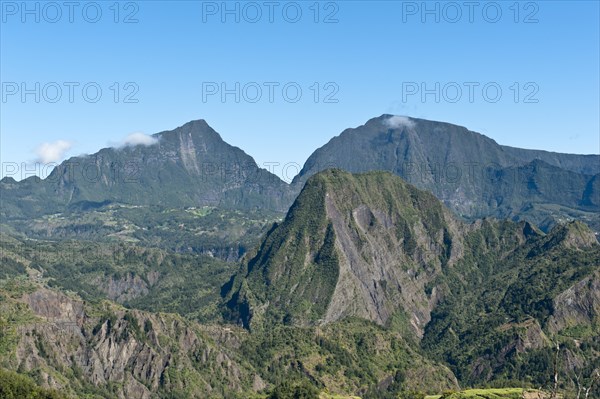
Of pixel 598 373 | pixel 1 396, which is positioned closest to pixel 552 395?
pixel 598 373

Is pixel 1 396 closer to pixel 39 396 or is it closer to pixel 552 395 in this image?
pixel 39 396

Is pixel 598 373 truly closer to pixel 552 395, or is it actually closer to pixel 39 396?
pixel 552 395

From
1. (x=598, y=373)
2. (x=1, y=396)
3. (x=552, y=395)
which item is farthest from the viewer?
(x=1, y=396)

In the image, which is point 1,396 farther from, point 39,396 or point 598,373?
point 598,373

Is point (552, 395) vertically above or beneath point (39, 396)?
above

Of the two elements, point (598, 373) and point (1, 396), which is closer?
point (598, 373)

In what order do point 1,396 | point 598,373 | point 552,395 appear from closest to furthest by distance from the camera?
1. point 552,395
2. point 598,373
3. point 1,396

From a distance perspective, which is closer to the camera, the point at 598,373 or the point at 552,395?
the point at 552,395

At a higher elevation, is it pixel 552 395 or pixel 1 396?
pixel 552 395
